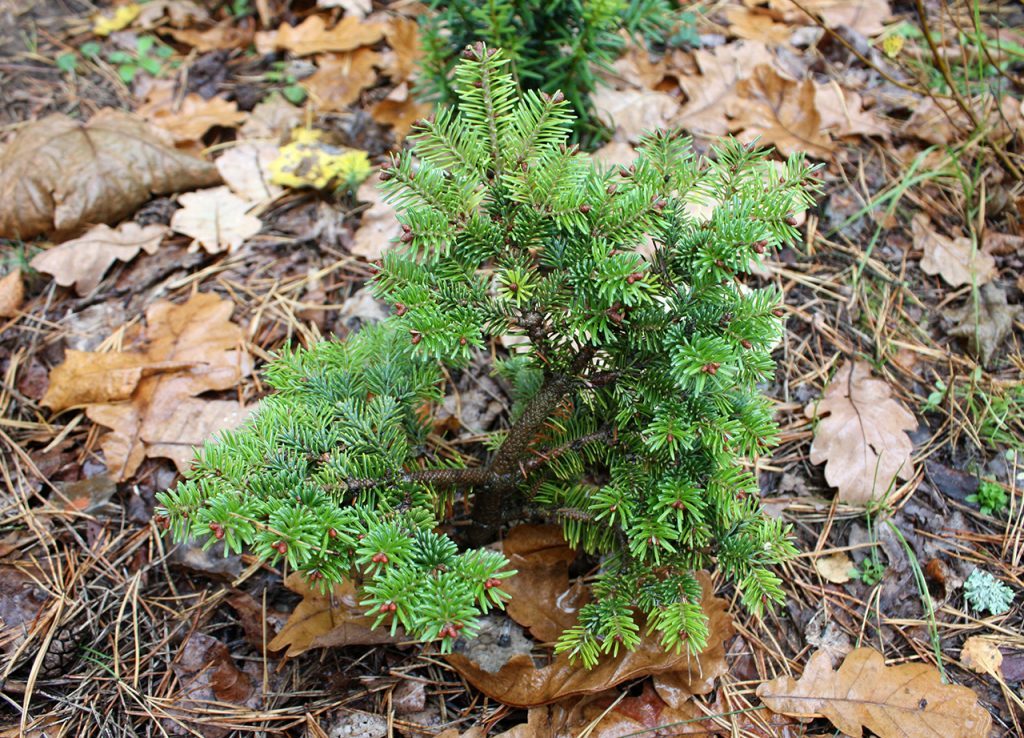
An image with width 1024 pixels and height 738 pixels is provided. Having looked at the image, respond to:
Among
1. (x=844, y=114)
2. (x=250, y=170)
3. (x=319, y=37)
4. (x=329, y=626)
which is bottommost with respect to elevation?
(x=329, y=626)

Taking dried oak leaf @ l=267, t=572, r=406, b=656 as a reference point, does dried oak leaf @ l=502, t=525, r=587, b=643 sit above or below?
above

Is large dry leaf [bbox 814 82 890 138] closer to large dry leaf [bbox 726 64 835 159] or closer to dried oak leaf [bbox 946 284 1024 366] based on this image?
large dry leaf [bbox 726 64 835 159]

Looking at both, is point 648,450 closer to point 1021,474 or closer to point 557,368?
point 557,368

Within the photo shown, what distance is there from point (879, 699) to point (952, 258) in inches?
71.3

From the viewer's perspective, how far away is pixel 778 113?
3.31 metres

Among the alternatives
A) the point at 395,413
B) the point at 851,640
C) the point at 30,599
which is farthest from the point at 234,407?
the point at 851,640

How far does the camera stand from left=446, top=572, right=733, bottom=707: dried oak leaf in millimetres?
1903

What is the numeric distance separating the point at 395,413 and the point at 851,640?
59.3 inches

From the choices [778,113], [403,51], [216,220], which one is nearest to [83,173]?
[216,220]

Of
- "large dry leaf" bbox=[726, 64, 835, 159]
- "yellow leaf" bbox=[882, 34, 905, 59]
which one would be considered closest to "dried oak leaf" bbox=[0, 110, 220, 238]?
"large dry leaf" bbox=[726, 64, 835, 159]

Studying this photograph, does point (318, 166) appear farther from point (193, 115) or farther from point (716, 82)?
point (716, 82)

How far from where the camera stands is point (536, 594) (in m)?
2.10

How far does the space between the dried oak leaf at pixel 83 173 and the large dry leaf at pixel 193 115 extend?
0.49 ft

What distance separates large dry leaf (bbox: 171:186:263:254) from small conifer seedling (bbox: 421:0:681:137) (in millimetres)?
968
